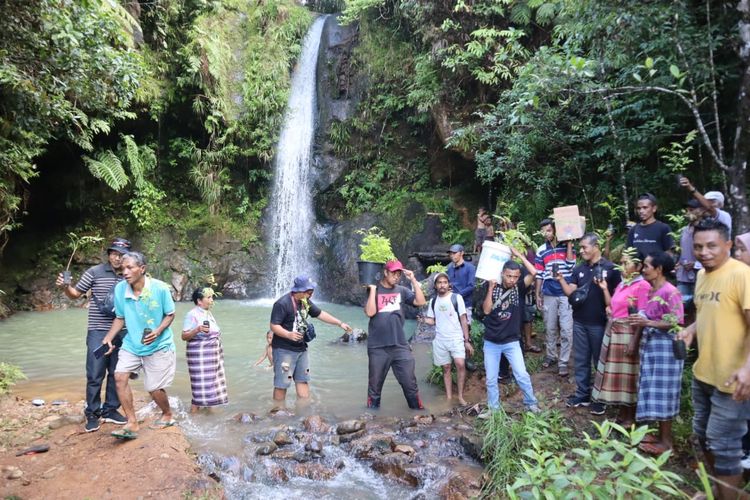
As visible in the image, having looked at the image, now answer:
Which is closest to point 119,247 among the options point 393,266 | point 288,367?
point 288,367

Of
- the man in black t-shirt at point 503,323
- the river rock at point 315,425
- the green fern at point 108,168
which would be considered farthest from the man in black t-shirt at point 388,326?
the green fern at point 108,168

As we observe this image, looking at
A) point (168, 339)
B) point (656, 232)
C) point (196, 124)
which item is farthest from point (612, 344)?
point (196, 124)

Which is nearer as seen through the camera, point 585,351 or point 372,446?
point 372,446

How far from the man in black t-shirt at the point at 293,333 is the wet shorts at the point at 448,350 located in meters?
1.26

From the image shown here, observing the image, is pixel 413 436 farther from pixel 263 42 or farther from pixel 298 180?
pixel 263 42

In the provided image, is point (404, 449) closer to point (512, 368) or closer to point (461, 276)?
point (512, 368)

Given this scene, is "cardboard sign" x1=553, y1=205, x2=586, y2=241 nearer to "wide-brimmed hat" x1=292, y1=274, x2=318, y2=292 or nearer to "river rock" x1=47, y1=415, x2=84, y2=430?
"wide-brimmed hat" x1=292, y1=274, x2=318, y2=292

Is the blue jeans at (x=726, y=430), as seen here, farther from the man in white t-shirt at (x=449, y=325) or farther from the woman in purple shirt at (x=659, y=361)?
the man in white t-shirt at (x=449, y=325)

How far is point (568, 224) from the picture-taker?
637cm

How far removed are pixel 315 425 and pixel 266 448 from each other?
0.75m

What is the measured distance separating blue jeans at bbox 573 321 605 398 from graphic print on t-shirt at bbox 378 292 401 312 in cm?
209

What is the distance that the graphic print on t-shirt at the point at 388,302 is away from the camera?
5906 millimetres

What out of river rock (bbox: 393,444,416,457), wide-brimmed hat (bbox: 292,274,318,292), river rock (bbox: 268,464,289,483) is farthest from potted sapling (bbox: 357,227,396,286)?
river rock (bbox: 268,464,289,483)

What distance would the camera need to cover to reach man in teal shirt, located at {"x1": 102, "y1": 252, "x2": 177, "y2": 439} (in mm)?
4871
